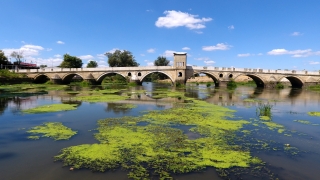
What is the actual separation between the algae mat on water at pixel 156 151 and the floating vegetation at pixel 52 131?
1128mm

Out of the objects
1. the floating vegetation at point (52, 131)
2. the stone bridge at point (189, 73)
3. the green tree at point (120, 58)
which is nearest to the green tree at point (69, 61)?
the green tree at point (120, 58)

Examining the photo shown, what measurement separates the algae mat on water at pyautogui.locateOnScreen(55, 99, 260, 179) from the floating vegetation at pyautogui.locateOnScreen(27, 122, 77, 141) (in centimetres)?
113

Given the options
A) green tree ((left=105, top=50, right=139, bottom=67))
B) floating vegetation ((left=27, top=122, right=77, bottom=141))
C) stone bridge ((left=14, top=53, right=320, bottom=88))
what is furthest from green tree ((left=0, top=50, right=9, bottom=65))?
floating vegetation ((left=27, top=122, right=77, bottom=141))

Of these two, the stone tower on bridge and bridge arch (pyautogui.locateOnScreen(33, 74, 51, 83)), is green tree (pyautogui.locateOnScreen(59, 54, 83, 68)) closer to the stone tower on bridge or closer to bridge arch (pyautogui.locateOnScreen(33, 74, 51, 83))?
bridge arch (pyautogui.locateOnScreen(33, 74, 51, 83))

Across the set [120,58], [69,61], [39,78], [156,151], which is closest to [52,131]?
[156,151]

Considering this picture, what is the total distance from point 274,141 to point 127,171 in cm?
559

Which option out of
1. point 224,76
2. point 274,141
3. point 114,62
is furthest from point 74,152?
point 114,62

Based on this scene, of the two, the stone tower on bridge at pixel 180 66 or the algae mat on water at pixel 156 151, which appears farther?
the stone tower on bridge at pixel 180 66

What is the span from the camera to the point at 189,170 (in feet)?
17.3

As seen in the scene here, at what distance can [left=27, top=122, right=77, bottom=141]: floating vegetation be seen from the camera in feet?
25.3

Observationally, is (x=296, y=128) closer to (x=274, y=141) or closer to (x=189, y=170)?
(x=274, y=141)

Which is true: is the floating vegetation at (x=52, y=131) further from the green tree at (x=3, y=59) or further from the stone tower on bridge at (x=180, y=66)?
the green tree at (x=3, y=59)

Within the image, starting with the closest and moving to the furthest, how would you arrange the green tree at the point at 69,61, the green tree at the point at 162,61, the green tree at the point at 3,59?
the green tree at the point at 3,59
the green tree at the point at 69,61
the green tree at the point at 162,61

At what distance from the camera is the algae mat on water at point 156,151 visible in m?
5.43
